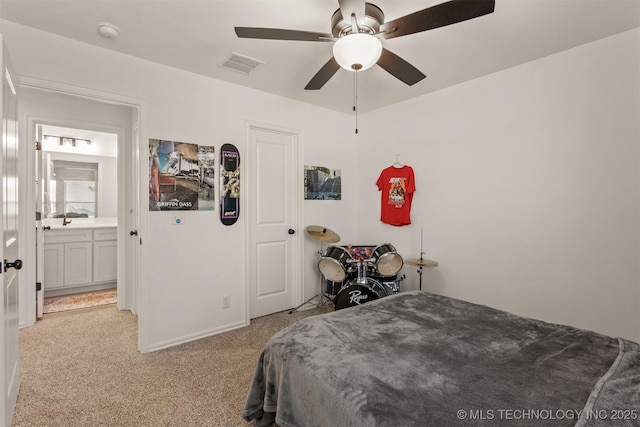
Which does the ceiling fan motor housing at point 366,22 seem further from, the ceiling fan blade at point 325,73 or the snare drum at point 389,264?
the snare drum at point 389,264

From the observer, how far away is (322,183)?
388 cm

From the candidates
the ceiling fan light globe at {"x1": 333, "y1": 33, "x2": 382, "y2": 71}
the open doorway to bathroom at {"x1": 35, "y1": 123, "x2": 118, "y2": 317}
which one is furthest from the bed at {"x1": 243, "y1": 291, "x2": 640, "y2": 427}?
the open doorway to bathroom at {"x1": 35, "y1": 123, "x2": 118, "y2": 317}

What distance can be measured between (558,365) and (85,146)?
613 centimetres

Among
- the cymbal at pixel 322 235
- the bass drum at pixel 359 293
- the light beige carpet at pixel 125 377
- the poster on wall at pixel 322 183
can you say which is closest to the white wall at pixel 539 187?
the bass drum at pixel 359 293

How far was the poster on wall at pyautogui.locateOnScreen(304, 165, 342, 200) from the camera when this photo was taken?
3762mm

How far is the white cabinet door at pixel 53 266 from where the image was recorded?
13.0ft

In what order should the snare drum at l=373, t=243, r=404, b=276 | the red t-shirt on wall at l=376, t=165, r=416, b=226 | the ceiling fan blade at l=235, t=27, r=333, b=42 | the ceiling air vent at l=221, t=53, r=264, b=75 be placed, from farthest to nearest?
1. the red t-shirt on wall at l=376, t=165, r=416, b=226
2. the snare drum at l=373, t=243, r=404, b=276
3. the ceiling air vent at l=221, t=53, r=264, b=75
4. the ceiling fan blade at l=235, t=27, r=333, b=42

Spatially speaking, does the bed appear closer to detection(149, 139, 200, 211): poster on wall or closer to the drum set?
the drum set

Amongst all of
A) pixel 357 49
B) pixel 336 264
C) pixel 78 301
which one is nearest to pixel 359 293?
pixel 336 264

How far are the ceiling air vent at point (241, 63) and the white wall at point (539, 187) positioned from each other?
5.99 feet

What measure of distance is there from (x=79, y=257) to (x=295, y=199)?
3120mm

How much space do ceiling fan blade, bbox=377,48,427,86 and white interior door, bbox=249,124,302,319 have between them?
5.55 feet

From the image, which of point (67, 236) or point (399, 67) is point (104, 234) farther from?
point (399, 67)

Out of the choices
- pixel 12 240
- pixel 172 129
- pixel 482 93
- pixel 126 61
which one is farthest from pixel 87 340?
pixel 482 93
